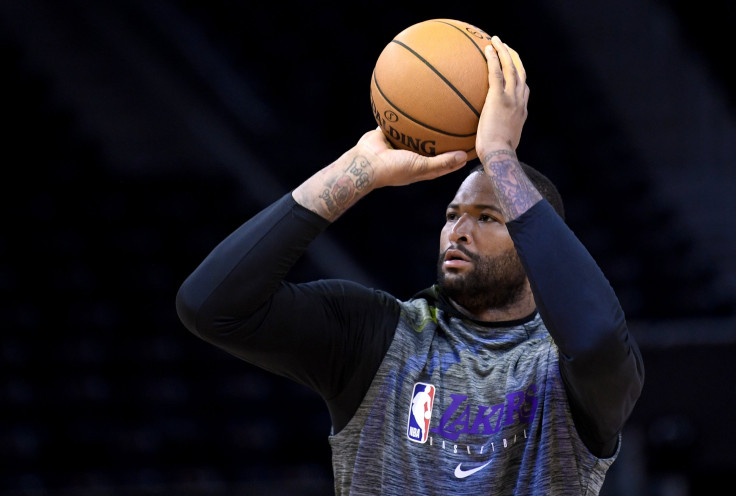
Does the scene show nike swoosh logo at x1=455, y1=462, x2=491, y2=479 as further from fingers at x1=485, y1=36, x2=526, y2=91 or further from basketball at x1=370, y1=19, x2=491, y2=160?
fingers at x1=485, y1=36, x2=526, y2=91

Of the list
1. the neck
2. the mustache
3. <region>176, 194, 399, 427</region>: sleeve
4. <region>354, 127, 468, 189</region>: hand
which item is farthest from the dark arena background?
<region>354, 127, 468, 189</region>: hand

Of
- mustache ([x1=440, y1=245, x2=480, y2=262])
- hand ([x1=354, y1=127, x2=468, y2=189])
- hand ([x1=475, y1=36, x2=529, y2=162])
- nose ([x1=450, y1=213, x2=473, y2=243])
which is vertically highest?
hand ([x1=475, y1=36, x2=529, y2=162])

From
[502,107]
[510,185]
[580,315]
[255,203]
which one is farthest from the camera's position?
[255,203]

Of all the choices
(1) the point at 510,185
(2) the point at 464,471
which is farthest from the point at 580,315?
(2) the point at 464,471

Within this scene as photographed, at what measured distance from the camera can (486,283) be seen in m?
2.58

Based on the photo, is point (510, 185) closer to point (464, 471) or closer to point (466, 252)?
point (466, 252)

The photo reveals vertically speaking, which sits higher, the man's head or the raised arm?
the raised arm

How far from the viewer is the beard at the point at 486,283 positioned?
257 cm

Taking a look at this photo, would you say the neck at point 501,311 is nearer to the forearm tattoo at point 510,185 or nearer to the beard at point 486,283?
the beard at point 486,283

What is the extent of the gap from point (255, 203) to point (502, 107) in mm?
5773

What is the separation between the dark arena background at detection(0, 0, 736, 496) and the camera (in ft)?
20.7

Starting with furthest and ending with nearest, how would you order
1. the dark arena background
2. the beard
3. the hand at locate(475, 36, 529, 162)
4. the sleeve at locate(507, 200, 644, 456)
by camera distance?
1. the dark arena background
2. the beard
3. the hand at locate(475, 36, 529, 162)
4. the sleeve at locate(507, 200, 644, 456)

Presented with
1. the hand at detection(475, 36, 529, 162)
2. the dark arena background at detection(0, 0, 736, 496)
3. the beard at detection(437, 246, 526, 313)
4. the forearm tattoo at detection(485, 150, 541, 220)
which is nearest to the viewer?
the forearm tattoo at detection(485, 150, 541, 220)

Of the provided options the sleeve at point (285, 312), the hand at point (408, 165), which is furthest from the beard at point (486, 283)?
the hand at point (408, 165)
